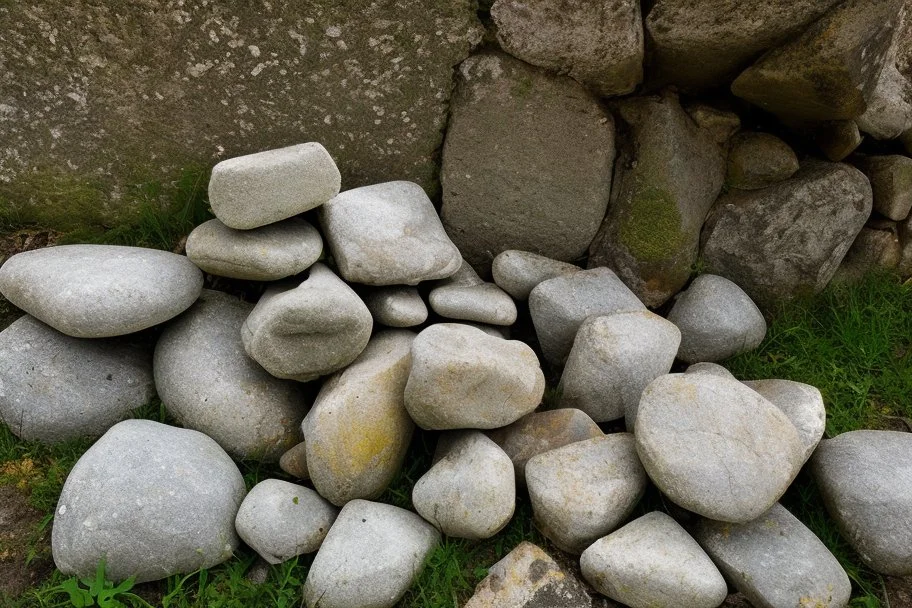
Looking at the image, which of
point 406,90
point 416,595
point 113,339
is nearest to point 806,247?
point 406,90

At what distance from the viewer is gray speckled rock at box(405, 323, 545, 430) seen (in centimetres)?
201

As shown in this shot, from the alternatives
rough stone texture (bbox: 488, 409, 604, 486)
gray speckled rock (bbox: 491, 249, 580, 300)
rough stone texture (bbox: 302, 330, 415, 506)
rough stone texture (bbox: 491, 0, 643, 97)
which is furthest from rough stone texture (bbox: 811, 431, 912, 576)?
rough stone texture (bbox: 491, 0, 643, 97)

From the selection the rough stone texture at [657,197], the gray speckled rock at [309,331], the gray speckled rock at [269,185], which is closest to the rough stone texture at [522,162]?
the rough stone texture at [657,197]

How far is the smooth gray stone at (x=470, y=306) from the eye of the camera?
7.80 ft

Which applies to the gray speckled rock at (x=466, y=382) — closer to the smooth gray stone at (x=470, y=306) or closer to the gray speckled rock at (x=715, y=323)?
the smooth gray stone at (x=470, y=306)

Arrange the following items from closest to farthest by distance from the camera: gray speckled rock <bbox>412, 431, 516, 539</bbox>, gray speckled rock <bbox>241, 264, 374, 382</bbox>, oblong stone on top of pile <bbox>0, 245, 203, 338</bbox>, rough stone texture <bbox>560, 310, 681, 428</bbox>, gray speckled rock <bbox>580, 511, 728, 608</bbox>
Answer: gray speckled rock <bbox>580, 511, 728, 608</bbox>, gray speckled rock <bbox>412, 431, 516, 539</bbox>, gray speckled rock <bbox>241, 264, 374, 382</bbox>, oblong stone on top of pile <bbox>0, 245, 203, 338</bbox>, rough stone texture <bbox>560, 310, 681, 428</bbox>

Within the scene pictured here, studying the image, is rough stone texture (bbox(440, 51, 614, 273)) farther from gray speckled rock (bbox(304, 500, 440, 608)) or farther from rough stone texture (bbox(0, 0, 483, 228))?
gray speckled rock (bbox(304, 500, 440, 608))

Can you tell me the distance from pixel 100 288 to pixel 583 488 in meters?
1.41

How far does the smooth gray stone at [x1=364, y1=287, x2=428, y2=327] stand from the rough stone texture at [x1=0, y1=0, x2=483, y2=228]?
45 centimetres

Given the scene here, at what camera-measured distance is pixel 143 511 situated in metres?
1.94

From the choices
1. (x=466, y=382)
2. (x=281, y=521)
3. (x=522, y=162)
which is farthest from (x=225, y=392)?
(x=522, y=162)

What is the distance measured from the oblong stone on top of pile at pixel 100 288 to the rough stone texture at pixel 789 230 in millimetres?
1744

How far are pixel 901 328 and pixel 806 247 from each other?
17.4 inches

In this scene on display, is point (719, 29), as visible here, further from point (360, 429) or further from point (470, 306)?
point (360, 429)
